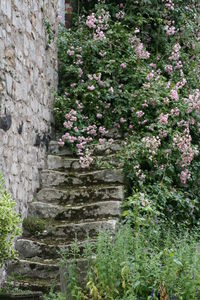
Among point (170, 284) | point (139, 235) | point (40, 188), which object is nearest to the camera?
point (170, 284)

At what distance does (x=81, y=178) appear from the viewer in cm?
695

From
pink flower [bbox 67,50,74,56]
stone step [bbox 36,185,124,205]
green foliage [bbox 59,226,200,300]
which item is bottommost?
green foliage [bbox 59,226,200,300]

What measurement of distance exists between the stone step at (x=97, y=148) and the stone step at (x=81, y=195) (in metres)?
0.79

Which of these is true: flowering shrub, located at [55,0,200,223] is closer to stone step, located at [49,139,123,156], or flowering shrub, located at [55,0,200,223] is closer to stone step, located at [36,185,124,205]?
stone step, located at [49,139,123,156]

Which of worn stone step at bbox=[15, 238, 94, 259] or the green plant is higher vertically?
the green plant

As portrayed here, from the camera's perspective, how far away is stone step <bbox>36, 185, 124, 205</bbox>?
21.4ft

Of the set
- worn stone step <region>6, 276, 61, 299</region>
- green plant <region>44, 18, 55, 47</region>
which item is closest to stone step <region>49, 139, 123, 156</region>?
green plant <region>44, 18, 55, 47</region>

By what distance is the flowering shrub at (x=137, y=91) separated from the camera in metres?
7.24

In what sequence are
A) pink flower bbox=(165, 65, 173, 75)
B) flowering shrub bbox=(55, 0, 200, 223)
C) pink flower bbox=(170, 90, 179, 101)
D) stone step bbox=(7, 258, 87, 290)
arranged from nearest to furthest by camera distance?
1. stone step bbox=(7, 258, 87, 290)
2. flowering shrub bbox=(55, 0, 200, 223)
3. pink flower bbox=(170, 90, 179, 101)
4. pink flower bbox=(165, 65, 173, 75)

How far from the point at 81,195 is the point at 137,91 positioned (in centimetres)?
180

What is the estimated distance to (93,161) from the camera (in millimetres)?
7188

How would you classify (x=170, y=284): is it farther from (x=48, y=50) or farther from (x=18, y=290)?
(x=48, y=50)

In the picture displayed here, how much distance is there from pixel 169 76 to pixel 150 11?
1051 millimetres

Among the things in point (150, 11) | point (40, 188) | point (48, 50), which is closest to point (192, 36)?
point (150, 11)
